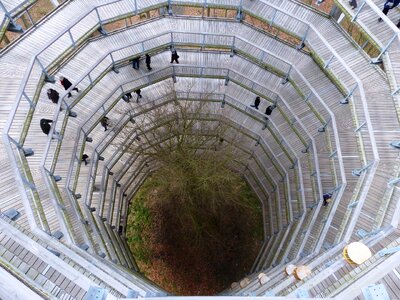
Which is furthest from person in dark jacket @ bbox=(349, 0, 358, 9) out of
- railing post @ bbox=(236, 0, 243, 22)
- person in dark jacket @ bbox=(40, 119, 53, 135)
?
person in dark jacket @ bbox=(40, 119, 53, 135)

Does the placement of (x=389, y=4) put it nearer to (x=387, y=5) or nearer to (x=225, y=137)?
(x=387, y=5)

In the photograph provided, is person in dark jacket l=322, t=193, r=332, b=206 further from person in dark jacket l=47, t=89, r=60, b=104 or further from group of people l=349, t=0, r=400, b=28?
person in dark jacket l=47, t=89, r=60, b=104

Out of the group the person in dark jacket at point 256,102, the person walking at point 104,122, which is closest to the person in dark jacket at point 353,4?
the person in dark jacket at point 256,102

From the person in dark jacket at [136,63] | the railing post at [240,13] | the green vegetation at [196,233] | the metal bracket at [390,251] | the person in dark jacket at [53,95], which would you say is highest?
the railing post at [240,13]

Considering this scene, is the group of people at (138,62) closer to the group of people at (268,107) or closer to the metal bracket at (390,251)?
the group of people at (268,107)

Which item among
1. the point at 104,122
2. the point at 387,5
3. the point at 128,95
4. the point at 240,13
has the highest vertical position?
the point at 240,13

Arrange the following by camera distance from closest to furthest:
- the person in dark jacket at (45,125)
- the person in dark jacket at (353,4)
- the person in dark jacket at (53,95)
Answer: the person in dark jacket at (45,125) < the person in dark jacket at (353,4) < the person in dark jacket at (53,95)

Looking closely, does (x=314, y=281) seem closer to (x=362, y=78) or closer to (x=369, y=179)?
(x=369, y=179)

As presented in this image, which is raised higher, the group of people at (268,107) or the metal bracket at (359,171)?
the group of people at (268,107)

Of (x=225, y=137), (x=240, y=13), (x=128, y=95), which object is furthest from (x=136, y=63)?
(x=225, y=137)

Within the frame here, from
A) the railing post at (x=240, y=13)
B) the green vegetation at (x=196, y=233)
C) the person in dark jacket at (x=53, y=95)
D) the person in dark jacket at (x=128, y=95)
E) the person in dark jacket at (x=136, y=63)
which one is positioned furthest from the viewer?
the green vegetation at (x=196, y=233)

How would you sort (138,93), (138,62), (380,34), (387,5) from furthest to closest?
(138,93) < (138,62) < (387,5) < (380,34)
